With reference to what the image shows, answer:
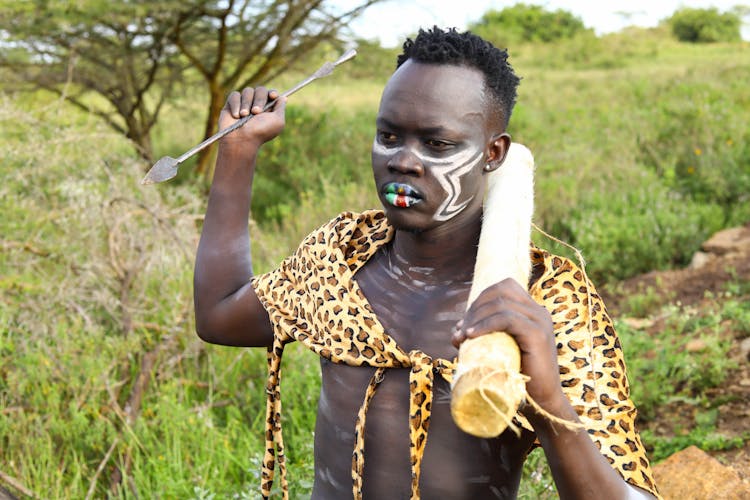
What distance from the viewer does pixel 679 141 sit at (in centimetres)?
815

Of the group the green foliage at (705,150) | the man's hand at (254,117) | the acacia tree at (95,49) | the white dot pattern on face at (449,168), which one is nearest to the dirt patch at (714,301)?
the green foliage at (705,150)

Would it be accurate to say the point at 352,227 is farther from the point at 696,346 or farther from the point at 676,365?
the point at 696,346

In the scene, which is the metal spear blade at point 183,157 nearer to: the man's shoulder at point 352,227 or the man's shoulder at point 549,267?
the man's shoulder at point 352,227

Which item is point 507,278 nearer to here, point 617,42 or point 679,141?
point 679,141

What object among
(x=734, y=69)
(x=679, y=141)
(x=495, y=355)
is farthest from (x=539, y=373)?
(x=734, y=69)

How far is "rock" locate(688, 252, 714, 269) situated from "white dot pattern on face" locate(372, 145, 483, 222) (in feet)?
14.9

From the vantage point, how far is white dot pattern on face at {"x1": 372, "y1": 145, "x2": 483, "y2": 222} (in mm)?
1523

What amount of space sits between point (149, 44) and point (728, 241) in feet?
21.5

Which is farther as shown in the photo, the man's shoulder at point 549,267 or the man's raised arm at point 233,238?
the man's raised arm at point 233,238

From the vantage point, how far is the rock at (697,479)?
2.36 meters

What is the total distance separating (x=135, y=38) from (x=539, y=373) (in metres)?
8.93

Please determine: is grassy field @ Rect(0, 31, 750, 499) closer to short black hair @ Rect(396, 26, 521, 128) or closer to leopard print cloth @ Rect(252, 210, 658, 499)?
leopard print cloth @ Rect(252, 210, 658, 499)

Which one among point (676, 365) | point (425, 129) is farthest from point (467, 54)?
point (676, 365)

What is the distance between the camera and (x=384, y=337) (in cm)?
157
